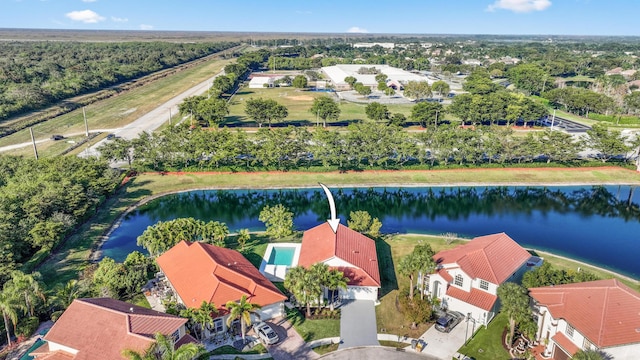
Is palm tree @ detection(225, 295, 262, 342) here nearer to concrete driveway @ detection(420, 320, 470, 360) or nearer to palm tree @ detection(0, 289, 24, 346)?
concrete driveway @ detection(420, 320, 470, 360)

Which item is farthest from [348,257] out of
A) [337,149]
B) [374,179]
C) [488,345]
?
[337,149]

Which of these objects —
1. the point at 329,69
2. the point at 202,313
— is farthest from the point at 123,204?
the point at 329,69

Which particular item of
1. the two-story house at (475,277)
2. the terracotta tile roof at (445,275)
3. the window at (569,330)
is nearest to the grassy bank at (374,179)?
the two-story house at (475,277)

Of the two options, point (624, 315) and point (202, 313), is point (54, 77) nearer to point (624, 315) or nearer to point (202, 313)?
point (202, 313)

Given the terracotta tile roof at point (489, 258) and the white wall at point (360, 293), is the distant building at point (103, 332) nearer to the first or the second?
the white wall at point (360, 293)

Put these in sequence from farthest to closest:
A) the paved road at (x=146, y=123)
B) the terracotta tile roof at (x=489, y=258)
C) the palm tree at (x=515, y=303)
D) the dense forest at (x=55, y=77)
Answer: the dense forest at (x=55, y=77) → the paved road at (x=146, y=123) → the terracotta tile roof at (x=489, y=258) → the palm tree at (x=515, y=303)

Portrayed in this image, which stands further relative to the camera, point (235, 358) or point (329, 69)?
point (329, 69)

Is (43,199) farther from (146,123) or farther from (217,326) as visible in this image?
(146,123)
